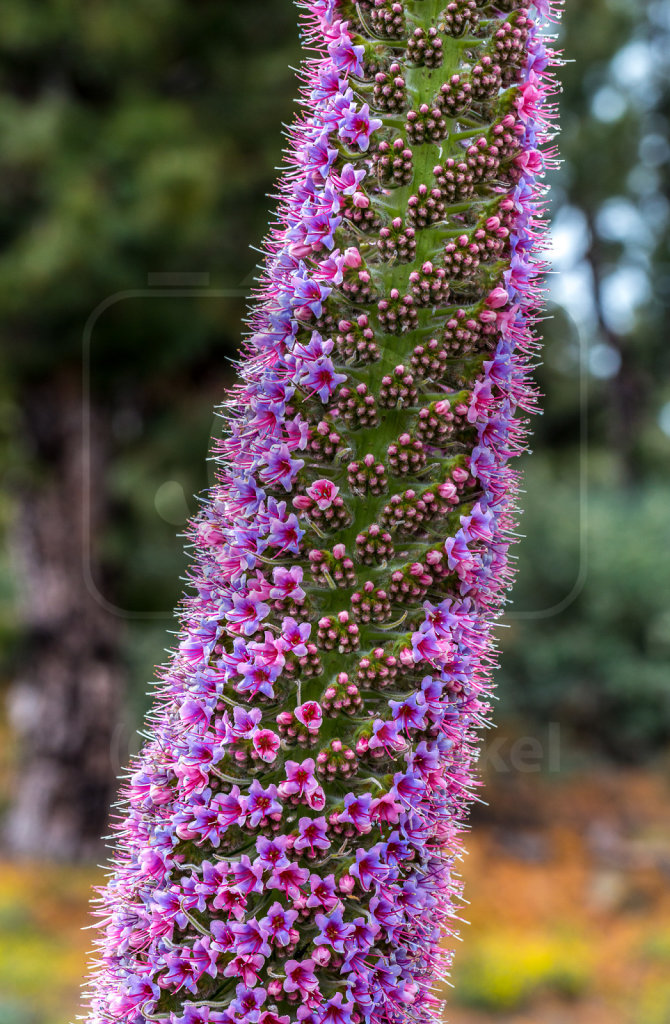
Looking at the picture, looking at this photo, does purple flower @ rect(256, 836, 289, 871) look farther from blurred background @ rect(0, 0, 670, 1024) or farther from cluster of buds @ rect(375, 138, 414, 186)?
blurred background @ rect(0, 0, 670, 1024)

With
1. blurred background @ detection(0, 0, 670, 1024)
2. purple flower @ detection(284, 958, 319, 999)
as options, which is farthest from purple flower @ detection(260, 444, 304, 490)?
blurred background @ detection(0, 0, 670, 1024)

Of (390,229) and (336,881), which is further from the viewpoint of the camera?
(390,229)

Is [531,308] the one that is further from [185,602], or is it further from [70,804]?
[70,804]

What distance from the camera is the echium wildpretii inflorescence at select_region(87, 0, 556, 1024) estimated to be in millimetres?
1685

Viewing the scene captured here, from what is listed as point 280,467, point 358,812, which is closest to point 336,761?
point 358,812

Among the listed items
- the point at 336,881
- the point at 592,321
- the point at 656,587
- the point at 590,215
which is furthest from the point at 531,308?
the point at 592,321

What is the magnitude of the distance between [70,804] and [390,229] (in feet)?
25.8

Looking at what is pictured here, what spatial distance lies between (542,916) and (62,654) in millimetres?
4803

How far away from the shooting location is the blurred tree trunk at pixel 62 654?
8.43 meters

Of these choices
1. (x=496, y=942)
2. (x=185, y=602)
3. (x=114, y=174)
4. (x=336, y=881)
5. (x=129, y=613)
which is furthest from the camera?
(x=129, y=613)

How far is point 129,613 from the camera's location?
8.98m

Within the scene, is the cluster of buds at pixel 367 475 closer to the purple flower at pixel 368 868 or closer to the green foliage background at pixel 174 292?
the purple flower at pixel 368 868

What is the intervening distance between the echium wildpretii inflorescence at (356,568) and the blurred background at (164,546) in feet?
10.1

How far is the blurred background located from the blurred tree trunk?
2 cm
